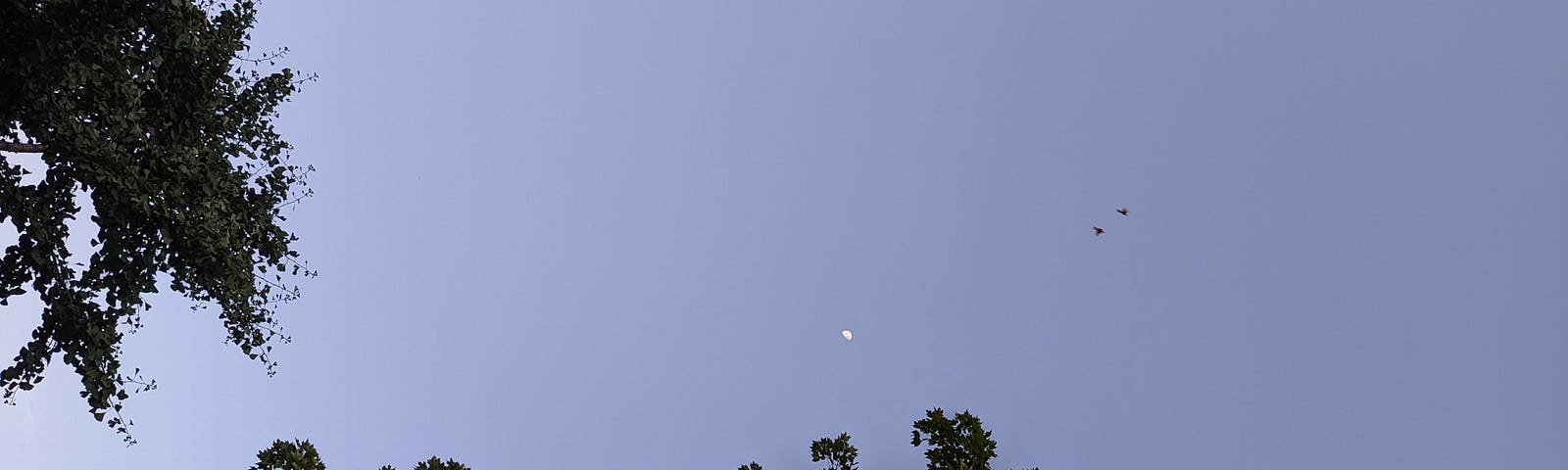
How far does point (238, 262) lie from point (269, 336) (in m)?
2.36

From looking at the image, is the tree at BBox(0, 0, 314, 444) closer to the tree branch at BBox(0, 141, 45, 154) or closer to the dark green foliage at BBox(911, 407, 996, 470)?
the tree branch at BBox(0, 141, 45, 154)

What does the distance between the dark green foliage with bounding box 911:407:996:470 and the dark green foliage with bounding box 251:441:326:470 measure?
11669mm

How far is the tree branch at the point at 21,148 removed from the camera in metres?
15.5

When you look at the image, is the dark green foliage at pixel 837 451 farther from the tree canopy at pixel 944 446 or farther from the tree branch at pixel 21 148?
the tree branch at pixel 21 148

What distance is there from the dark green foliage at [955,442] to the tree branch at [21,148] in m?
16.7

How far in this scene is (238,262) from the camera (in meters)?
17.4

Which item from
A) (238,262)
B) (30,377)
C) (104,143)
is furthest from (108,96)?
(30,377)

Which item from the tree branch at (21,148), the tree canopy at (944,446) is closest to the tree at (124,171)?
the tree branch at (21,148)

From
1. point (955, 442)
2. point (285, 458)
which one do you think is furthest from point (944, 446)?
point (285, 458)

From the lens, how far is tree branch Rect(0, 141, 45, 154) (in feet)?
50.8

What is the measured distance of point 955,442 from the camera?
60.1ft

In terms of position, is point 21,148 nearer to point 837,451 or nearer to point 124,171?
point 124,171

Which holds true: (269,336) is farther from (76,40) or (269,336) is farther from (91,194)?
(76,40)

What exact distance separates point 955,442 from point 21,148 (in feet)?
58.1
